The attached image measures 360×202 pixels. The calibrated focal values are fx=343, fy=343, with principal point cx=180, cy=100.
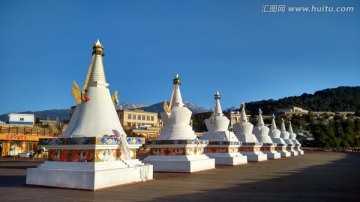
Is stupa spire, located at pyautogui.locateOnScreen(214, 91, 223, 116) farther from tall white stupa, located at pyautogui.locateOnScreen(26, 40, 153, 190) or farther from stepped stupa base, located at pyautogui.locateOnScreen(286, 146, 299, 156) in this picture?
stepped stupa base, located at pyautogui.locateOnScreen(286, 146, 299, 156)

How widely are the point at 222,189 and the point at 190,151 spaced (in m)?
7.91

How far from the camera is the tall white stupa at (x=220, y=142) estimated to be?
24.2m

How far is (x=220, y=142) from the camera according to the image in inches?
961

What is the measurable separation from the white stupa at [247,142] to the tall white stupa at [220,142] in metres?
3.97

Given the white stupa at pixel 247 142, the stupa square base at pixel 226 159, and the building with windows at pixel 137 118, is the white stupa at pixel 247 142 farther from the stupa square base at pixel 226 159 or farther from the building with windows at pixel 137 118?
the building with windows at pixel 137 118

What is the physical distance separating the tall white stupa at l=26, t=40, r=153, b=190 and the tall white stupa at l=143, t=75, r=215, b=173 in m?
4.65

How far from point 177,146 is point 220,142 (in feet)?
22.6

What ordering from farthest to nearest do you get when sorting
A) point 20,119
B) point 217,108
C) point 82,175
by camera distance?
point 20,119
point 217,108
point 82,175

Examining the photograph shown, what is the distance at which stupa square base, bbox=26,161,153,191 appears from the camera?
10586 mm

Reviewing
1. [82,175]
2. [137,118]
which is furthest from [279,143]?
[137,118]

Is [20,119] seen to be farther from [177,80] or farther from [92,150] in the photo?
[92,150]

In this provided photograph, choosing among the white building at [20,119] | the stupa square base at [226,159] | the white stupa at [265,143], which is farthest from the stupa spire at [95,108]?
the white building at [20,119]

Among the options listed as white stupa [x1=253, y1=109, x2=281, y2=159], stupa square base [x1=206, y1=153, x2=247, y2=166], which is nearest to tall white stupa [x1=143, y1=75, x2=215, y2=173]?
stupa square base [x1=206, y1=153, x2=247, y2=166]

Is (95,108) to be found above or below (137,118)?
below
